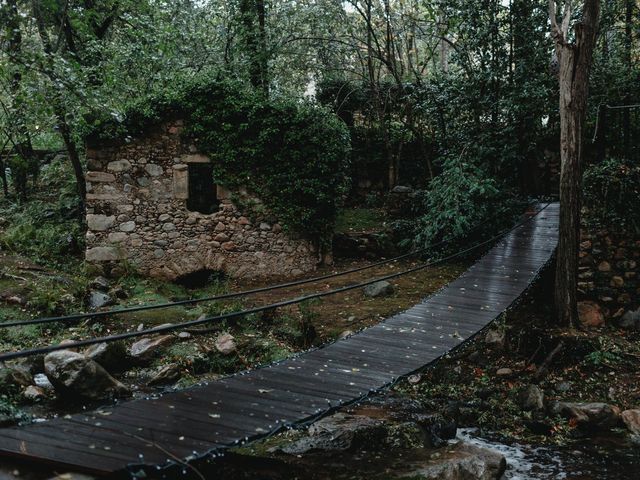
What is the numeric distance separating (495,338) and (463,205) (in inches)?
98.5

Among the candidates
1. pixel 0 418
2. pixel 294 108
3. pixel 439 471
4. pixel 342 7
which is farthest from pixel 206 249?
pixel 342 7

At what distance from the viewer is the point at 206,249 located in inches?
347

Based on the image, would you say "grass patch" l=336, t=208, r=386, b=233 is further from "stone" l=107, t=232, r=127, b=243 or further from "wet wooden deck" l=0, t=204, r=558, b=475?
"wet wooden deck" l=0, t=204, r=558, b=475

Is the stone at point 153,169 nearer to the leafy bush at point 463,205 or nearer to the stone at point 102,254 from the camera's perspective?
the stone at point 102,254

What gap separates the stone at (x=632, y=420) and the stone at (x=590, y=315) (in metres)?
2.07

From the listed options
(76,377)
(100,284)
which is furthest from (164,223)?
(76,377)

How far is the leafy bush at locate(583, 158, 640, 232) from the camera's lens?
7.09 meters

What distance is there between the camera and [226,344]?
602 cm

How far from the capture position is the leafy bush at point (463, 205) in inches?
329

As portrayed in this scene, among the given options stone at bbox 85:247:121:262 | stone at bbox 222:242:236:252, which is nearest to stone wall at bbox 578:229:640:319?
stone at bbox 222:242:236:252

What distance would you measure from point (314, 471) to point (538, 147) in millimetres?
7920

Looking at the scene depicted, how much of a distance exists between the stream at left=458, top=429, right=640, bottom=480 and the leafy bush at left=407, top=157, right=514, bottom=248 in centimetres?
385

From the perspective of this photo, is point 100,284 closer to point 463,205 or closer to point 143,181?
point 143,181

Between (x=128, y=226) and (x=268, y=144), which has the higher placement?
(x=268, y=144)
